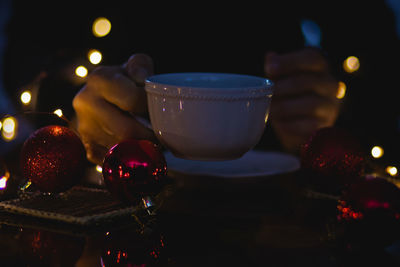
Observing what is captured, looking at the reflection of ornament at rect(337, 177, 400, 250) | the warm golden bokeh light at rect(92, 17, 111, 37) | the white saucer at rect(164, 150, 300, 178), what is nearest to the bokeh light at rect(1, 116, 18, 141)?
the warm golden bokeh light at rect(92, 17, 111, 37)

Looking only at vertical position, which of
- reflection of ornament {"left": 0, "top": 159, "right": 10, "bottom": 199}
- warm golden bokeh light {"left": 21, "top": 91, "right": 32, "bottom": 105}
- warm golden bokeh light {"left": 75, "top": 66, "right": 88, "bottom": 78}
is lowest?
reflection of ornament {"left": 0, "top": 159, "right": 10, "bottom": 199}

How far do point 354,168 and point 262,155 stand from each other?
189 mm

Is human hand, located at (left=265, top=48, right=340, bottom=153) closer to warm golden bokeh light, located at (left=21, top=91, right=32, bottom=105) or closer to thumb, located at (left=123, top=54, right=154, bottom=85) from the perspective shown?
thumb, located at (left=123, top=54, right=154, bottom=85)

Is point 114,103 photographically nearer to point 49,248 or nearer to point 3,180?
point 3,180

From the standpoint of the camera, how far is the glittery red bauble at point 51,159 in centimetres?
67

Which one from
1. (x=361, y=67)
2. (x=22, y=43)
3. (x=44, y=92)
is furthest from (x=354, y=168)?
(x=22, y=43)

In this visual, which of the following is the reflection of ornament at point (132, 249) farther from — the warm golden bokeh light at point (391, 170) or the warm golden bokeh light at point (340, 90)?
the warm golden bokeh light at point (340, 90)

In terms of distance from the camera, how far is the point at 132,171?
62cm

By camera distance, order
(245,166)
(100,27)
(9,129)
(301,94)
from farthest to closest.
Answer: (9,129)
(100,27)
(301,94)
(245,166)

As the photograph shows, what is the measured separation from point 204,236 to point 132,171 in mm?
137

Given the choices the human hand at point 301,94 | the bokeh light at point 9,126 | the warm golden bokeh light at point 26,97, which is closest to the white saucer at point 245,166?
the human hand at point 301,94

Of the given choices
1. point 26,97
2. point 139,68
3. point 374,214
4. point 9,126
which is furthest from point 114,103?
point 9,126

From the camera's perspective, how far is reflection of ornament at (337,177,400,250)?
22.6 inches

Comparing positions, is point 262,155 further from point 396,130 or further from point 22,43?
point 22,43
